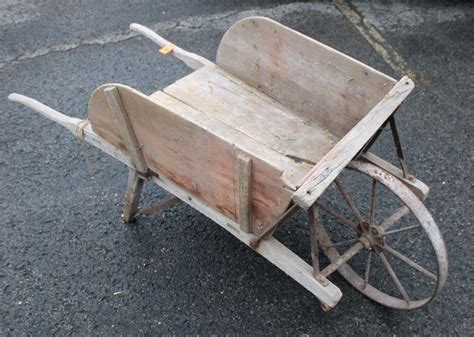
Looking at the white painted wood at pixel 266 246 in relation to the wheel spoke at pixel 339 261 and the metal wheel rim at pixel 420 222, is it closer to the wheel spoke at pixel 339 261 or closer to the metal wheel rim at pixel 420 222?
the wheel spoke at pixel 339 261

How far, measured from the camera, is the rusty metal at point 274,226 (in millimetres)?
1761

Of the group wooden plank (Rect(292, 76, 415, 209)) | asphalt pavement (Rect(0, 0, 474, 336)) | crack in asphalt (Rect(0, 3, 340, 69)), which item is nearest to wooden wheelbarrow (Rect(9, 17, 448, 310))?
wooden plank (Rect(292, 76, 415, 209))

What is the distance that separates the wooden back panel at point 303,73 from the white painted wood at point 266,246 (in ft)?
2.20

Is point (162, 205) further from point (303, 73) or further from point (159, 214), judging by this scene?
point (303, 73)

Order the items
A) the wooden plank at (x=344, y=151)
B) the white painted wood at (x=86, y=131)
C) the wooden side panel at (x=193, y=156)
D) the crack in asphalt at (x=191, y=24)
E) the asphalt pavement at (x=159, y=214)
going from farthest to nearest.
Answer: the crack in asphalt at (x=191, y=24) → the asphalt pavement at (x=159, y=214) → the white painted wood at (x=86, y=131) → the wooden side panel at (x=193, y=156) → the wooden plank at (x=344, y=151)

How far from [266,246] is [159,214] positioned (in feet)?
3.14

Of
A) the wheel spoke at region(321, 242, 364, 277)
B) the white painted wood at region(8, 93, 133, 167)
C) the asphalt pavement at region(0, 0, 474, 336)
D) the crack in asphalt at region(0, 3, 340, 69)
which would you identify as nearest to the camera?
the wheel spoke at region(321, 242, 364, 277)

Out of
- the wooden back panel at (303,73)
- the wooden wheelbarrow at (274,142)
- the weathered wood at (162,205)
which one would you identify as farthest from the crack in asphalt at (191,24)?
the weathered wood at (162,205)

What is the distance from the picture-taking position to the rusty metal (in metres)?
1.76

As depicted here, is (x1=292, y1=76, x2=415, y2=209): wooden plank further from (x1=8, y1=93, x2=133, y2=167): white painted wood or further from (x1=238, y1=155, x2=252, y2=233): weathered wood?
(x1=8, y1=93, x2=133, y2=167): white painted wood

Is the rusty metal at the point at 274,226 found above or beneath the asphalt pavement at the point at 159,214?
above

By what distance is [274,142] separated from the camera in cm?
223

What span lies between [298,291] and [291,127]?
0.81 m

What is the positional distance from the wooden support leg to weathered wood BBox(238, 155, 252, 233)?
67 centimetres
